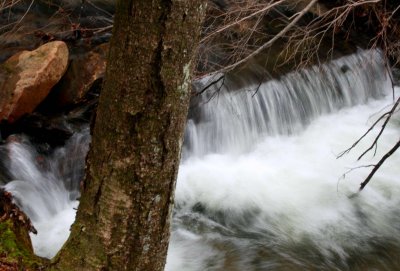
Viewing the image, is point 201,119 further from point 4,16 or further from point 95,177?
point 95,177

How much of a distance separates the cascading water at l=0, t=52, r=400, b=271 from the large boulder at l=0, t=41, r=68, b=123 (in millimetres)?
443

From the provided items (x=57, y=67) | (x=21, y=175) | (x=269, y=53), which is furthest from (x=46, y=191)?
(x=269, y=53)

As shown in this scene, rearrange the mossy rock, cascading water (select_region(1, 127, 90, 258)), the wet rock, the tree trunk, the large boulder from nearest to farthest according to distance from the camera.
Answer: the tree trunk < the mossy rock < cascading water (select_region(1, 127, 90, 258)) < the large boulder < the wet rock

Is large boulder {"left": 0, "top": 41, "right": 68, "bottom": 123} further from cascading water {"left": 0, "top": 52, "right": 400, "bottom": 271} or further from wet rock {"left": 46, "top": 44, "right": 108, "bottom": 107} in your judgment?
cascading water {"left": 0, "top": 52, "right": 400, "bottom": 271}

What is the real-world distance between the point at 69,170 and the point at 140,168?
3.89 m

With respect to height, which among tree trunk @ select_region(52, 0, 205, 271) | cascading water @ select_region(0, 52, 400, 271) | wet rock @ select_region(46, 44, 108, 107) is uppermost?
wet rock @ select_region(46, 44, 108, 107)

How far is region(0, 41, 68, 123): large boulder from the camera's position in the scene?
5062 millimetres

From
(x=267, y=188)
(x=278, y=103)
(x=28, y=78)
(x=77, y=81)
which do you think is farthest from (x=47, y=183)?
(x=278, y=103)

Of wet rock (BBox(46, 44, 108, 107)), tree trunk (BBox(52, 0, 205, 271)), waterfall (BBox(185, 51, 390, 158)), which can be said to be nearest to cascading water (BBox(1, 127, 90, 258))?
wet rock (BBox(46, 44, 108, 107))

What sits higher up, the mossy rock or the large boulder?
the large boulder

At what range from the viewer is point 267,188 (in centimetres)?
581

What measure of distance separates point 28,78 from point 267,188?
123 inches

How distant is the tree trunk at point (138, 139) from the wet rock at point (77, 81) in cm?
Result: 413

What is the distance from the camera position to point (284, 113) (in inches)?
294
